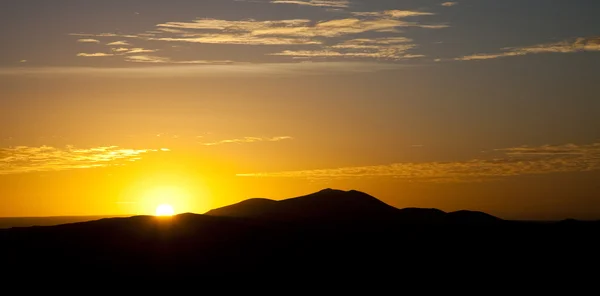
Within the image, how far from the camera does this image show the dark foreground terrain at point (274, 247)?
172 ft

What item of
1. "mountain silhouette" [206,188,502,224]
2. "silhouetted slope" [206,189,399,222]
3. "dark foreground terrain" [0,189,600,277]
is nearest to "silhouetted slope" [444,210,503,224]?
"mountain silhouette" [206,188,502,224]

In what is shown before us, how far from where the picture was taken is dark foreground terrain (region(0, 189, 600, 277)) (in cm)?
5234

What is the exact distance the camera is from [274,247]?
57812 millimetres

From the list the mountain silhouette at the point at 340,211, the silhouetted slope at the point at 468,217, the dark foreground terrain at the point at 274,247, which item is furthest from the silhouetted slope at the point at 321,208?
the dark foreground terrain at the point at 274,247

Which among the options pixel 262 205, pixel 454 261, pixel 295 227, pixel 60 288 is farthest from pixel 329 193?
pixel 60 288

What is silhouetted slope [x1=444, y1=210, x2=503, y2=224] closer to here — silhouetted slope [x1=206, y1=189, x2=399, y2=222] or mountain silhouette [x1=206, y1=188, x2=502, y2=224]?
mountain silhouette [x1=206, y1=188, x2=502, y2=224]

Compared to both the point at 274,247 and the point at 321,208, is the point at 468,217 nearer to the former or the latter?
the point at 321,208

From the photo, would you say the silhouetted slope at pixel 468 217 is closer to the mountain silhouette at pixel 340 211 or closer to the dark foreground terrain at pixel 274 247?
the mountain silhouette at pixel 340 211

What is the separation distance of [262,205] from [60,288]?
45142mm

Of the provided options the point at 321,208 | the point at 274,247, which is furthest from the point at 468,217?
the point at 274,247

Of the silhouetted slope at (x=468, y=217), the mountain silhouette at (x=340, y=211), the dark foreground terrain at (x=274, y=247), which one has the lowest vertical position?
the silhouetted slope at (x=468, y=217)

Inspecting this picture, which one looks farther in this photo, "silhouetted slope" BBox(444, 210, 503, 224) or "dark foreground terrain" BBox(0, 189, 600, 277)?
"silhouetted slope" BBox(444, 210, 503, 224)

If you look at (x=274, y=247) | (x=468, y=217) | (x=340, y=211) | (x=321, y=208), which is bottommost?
(x=468, y=217)

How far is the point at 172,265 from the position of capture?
52.9 metres
